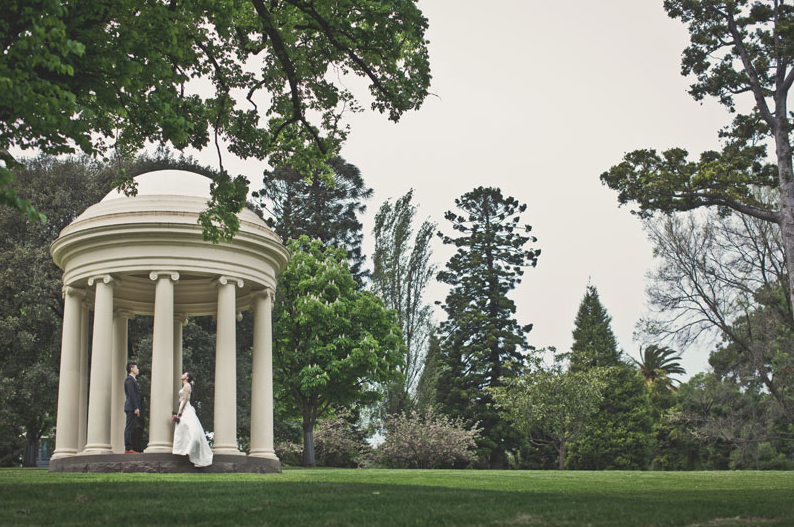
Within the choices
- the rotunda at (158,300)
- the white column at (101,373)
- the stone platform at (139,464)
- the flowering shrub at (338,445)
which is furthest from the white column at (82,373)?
the flowering shrub at (338,445)

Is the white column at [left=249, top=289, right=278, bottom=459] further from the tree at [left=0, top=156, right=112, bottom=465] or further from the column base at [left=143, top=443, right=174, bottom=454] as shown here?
the tree at [left=0, top=156, right=112, bottom=465]

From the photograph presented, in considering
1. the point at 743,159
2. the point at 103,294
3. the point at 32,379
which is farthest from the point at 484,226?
the point at 103,294

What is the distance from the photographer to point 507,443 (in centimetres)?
5394

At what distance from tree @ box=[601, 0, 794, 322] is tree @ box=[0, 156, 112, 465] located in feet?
83.6

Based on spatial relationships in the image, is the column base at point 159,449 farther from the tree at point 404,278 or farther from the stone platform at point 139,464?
the tree at point 404,278

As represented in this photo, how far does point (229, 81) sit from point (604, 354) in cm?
5806

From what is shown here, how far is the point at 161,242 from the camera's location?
22688 mm

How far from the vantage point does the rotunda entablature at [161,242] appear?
22.5m

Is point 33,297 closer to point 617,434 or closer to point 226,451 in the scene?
point 226,451

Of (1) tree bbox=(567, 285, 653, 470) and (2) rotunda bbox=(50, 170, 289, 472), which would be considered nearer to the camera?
(2) rotunda bbox=(50, 170, 289, 472)

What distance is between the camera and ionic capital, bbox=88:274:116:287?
2308 cm

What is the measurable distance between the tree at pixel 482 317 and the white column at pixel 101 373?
31.8 meters

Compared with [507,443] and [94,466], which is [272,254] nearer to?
[94,466]

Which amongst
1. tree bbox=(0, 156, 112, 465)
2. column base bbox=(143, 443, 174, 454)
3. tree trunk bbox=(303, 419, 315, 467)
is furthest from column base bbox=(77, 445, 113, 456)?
tree trunk bbox=(303, 419, 315, 467)
